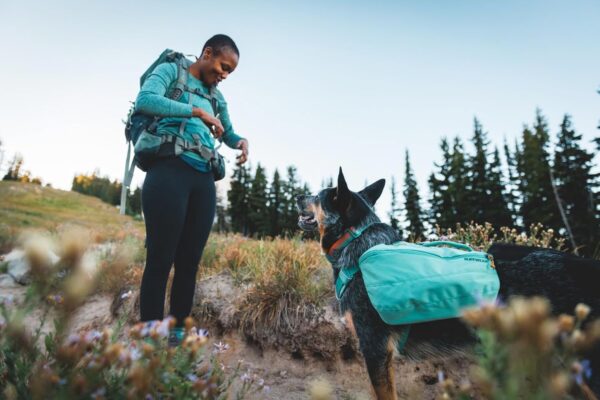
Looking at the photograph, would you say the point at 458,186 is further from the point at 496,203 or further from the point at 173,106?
the point at 173,106

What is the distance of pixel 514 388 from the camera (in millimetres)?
626

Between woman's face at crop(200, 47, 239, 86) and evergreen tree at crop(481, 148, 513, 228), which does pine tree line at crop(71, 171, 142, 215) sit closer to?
evergreen tree at crop(481, 148, 513, 228)

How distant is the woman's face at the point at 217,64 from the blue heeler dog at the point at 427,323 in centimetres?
153

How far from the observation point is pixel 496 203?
1305 inches

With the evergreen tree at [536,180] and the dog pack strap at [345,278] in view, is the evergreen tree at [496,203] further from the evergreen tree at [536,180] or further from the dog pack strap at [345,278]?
the dog pack strap at [345,278]

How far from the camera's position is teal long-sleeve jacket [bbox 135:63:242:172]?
2.49 meters

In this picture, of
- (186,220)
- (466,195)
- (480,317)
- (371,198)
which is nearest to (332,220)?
(371,198)

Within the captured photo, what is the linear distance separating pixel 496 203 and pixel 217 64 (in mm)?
37480

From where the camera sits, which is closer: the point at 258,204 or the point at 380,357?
the point at 380,357

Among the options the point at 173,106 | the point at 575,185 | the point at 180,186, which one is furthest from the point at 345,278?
the point at 575,185

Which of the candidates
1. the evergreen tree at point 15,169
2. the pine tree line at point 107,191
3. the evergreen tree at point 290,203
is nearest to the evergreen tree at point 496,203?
the evergreen tree at point 290,203

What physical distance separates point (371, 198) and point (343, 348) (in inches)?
73.1

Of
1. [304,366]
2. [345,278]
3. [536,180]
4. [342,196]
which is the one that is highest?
[536,180]

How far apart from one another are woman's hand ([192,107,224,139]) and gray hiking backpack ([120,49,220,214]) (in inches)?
7.2
